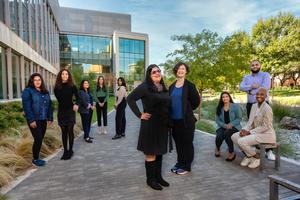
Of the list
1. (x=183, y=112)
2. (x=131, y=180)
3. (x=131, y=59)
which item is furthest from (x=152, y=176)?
(x=131, y=59)

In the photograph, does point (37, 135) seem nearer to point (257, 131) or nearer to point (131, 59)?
point (257, 131)

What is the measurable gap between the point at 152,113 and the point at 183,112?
815 millimetres

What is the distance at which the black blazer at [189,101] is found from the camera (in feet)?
14.9

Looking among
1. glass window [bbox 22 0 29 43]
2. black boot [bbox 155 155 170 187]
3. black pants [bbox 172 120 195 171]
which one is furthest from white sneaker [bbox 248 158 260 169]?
glass window [bbox 22 0 29 43]

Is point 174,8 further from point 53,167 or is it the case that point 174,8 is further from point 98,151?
point 53,167

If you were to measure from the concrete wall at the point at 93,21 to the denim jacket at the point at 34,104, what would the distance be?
152ft

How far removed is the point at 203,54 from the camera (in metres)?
12.2

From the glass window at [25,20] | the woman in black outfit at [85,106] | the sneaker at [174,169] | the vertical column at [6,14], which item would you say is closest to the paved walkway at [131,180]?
the sneaker at [174,169]

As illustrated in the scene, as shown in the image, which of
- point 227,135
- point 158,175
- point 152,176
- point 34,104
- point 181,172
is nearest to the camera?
point 152,176

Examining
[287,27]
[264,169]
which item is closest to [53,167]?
[264,169]

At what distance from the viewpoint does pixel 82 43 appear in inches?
1738

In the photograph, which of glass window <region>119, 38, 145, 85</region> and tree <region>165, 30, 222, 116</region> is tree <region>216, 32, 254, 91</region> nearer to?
tree <region>165, 30, 222, 116</region>

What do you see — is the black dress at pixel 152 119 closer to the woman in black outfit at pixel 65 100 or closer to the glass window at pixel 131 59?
→ the woman in black outfit at pixel 65 100

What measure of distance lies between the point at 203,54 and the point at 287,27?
86.8 ft
